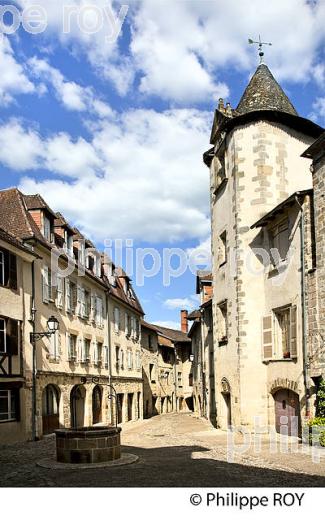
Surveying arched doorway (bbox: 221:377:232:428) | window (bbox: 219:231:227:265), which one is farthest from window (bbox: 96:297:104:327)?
arched doorway (bbox: 221:377:232:428)

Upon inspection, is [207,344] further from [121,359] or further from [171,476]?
[171,476]

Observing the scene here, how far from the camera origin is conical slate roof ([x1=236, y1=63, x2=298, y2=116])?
20.3 m

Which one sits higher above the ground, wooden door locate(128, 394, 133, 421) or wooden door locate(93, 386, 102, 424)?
wooden door locate(93, 386, 102, 424)

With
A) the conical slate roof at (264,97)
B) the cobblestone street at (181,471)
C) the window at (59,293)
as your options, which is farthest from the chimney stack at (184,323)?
the cobblestone street at (181,471)

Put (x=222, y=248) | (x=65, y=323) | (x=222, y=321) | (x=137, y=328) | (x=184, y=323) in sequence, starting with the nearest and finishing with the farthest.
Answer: (x=222, y=248)
(x=222, y=321)
(x=65, y=323)
(x=137, y=328)
(x=184, y=323)

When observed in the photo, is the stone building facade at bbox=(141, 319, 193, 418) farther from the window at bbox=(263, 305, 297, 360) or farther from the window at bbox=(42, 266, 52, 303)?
the window at bbox=(263, 305, 297, 360)

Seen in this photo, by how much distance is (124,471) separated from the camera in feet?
34.6

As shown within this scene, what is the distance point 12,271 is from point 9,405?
4.30m

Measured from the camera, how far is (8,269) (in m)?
18.3

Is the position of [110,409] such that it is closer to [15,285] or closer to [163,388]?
[15,285]

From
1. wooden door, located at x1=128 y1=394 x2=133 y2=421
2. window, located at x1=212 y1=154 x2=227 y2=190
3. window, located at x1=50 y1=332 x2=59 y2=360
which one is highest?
window, located at x1=212 y1=154 x2=227 y2=190

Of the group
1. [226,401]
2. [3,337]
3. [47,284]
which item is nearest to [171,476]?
[3,337]

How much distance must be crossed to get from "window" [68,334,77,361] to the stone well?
11624 millimetres

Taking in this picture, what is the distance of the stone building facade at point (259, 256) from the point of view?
17.1 meters
